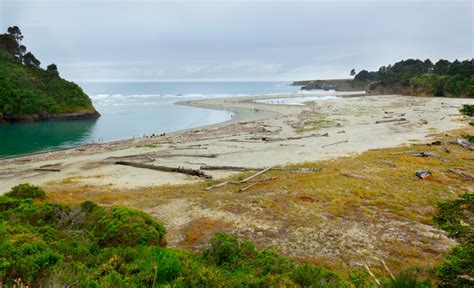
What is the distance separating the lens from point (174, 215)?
13055 millimetres

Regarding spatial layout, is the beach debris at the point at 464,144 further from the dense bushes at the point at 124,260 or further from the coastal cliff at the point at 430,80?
the coastal cliff at the point at 430,80

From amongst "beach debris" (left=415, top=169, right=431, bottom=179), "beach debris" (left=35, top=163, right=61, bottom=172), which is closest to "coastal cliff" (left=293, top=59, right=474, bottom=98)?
"beach debris" (left=415, top=169, right=431, bottom=179)

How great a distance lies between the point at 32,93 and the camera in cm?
6297

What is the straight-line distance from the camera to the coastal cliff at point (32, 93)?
59.8 meters

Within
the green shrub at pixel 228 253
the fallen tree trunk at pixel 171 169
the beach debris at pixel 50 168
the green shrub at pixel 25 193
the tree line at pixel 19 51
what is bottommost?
the fallen tree trunk at pixel 171 169

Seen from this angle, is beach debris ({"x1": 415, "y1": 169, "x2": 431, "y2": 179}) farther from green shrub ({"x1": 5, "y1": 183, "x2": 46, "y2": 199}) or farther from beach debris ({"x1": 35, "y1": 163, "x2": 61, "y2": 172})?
beach debris ({"x1": 35, "y1": 163, "x2": 61, "y2": 172})

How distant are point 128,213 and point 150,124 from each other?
48.7 meters

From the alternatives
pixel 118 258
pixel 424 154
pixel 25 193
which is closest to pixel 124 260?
pixel 118 258

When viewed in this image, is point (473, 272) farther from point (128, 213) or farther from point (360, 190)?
point (360, 190)

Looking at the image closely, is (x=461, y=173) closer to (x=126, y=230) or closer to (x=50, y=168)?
(x=126, y=230)

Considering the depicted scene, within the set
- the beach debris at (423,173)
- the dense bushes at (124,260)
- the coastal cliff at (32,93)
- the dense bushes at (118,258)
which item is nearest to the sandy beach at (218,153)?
the beach debris at (423,173)

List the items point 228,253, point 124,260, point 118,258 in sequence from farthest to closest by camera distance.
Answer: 1. point 228,253
2. point 124,260
3. point 118,258

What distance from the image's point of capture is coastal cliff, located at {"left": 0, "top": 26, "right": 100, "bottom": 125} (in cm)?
5978

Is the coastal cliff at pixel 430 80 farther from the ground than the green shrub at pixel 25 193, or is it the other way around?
the coastal cliff at pixel 430 80
